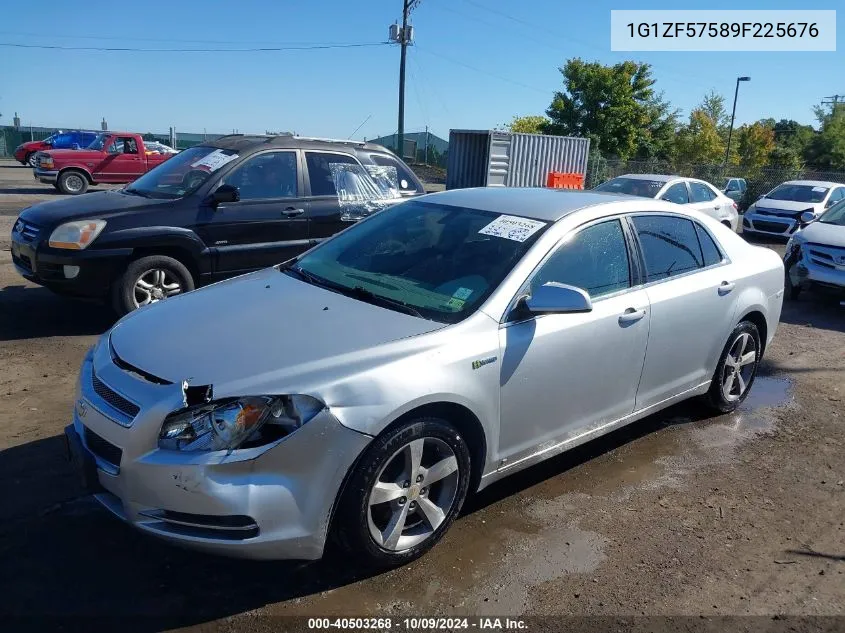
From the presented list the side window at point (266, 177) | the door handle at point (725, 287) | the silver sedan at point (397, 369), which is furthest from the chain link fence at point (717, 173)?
the silver sedan at point (397, 369)

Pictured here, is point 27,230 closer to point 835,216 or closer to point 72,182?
point 835,216

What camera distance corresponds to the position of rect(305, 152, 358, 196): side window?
725 centimetres

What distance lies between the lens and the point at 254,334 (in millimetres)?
3121

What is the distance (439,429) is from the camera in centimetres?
306

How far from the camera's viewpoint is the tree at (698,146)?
45844 mm

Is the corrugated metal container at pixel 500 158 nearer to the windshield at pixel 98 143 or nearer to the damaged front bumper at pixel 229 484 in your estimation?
the windshield at pixel 98 143

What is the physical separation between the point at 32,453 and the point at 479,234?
282 cm

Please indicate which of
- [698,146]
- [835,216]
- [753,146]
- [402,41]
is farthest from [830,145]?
[835,216]

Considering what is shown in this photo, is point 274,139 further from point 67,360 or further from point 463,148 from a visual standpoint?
point 463,148

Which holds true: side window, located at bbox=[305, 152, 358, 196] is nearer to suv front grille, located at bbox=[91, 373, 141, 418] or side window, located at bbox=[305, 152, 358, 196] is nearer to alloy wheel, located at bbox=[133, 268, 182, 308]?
alloy wheel, located at bbox=[133, 268, 182, 308]

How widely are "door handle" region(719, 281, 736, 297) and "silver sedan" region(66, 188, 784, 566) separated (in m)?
0.02

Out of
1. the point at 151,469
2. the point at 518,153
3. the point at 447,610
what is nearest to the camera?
the point at 151,469

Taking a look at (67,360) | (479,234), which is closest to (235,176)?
(67,360)

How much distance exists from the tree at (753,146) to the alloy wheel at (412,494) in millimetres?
51976
